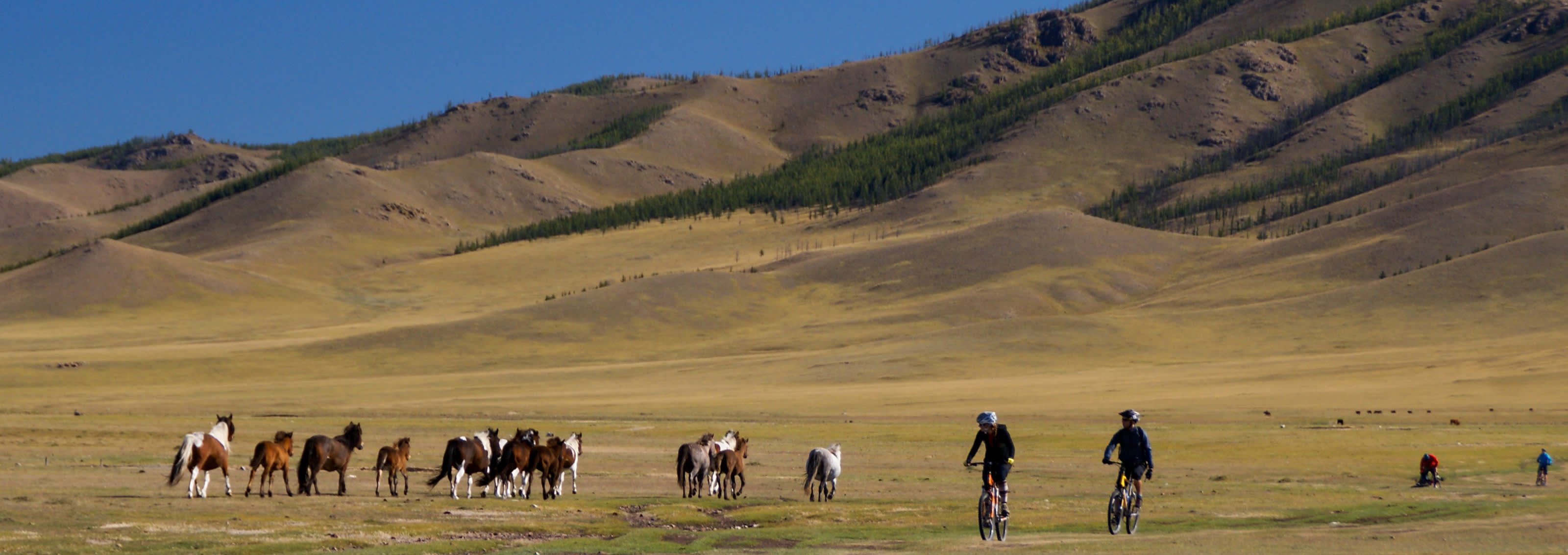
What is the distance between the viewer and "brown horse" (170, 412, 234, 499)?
24875mm

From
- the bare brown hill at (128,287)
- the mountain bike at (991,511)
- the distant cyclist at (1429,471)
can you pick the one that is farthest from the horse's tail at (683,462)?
the bare brown hill at (128,287)

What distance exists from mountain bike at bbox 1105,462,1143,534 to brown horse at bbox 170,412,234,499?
48.6 ft

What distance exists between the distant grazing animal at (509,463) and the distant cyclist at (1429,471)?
2012 cm

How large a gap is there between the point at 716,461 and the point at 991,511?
845 cm

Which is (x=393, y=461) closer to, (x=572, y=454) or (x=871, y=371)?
(x=572, y=454)

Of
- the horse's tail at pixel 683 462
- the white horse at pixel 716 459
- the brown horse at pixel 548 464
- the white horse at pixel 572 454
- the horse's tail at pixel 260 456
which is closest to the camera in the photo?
the horse's tail at pixel 260 456

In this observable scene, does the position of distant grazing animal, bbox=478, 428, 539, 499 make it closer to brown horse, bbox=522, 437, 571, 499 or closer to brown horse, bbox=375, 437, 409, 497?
brown horse, bbox=522, 437, 571, 499

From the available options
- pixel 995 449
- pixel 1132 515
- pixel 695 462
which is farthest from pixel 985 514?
pixel 695 462

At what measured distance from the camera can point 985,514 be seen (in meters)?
21.8

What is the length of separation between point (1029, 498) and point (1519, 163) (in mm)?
180801

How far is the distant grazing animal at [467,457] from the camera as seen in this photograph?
2769 centimetres

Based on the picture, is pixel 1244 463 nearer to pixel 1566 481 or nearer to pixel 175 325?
pixel 1566 481

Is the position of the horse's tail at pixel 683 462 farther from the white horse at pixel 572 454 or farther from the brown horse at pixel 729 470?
the white horse at pixel 572 454

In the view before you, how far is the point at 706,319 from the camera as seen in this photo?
12388 centimetres
